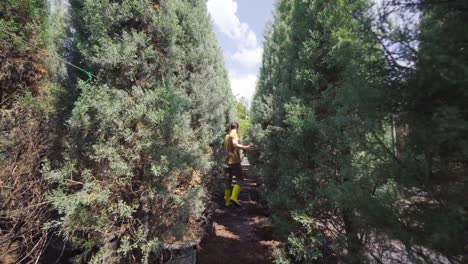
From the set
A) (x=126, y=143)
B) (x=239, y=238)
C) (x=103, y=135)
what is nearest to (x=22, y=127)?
(x=103, y=135)

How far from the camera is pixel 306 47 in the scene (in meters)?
3.66

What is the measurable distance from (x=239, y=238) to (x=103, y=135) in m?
3.51

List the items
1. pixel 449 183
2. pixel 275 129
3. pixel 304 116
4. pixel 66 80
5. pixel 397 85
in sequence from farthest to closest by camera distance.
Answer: pixel 275 129 < pixel 304 116 < pixel 66 80 < pixel 397 85 < pixel 449 183

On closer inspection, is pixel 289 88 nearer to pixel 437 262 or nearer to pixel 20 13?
pixel 437 262

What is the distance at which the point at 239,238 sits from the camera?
16.9 ft

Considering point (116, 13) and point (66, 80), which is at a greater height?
point (116, 13)

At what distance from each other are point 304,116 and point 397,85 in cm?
207

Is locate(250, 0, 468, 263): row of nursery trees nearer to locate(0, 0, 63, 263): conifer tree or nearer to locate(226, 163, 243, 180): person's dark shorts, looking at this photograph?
locate(0, 0, 63, 263): conifer tree

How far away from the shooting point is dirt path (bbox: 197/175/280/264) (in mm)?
4184

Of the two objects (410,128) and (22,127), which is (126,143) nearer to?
(22,127)

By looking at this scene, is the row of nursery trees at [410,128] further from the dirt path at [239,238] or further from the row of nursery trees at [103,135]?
the dirt path at [239,238]

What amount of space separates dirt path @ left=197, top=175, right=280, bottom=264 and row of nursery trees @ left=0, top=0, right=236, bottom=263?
0.87 meters

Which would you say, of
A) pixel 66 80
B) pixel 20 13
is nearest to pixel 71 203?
pixel 66 80

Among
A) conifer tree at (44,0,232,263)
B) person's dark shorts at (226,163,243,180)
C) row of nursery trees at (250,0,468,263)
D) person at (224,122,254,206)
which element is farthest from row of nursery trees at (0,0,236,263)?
person's dark shorts at (226,163,243,180)
